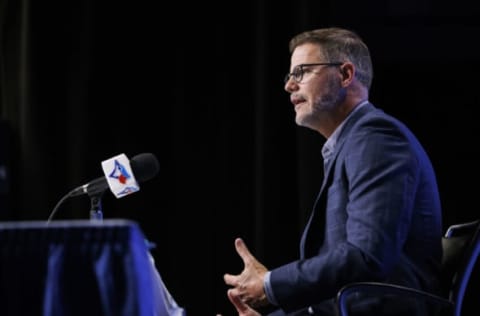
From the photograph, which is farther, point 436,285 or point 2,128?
point 2,128

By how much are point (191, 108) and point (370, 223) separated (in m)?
1.73

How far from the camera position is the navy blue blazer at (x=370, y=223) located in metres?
1.79

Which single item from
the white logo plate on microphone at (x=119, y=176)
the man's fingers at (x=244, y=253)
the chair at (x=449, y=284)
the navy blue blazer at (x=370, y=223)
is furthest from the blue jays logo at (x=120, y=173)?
the chair at (x=449, y=284)

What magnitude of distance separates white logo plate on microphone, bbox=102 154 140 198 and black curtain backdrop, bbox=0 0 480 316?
51.1 inches

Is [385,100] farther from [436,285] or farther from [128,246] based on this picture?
[128,246]

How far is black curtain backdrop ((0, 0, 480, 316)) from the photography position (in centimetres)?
329

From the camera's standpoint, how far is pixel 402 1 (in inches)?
136

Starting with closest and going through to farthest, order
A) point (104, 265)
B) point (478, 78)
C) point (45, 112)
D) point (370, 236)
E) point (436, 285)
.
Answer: point (104, 265)
point (370, 236)
point (436, 285)
point (478, 78)
point (45, 112)

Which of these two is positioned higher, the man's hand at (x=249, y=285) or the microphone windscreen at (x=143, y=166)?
the microphone windscreen at (x=143, y=166)

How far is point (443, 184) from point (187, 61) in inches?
51.7

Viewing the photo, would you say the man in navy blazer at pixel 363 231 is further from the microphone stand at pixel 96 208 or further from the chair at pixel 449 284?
the microphone stand at pixel 96 208

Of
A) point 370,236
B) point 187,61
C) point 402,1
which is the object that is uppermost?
point 402,1

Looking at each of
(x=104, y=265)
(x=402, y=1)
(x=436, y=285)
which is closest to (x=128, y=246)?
(x=104, y=265)

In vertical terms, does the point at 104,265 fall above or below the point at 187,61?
below
